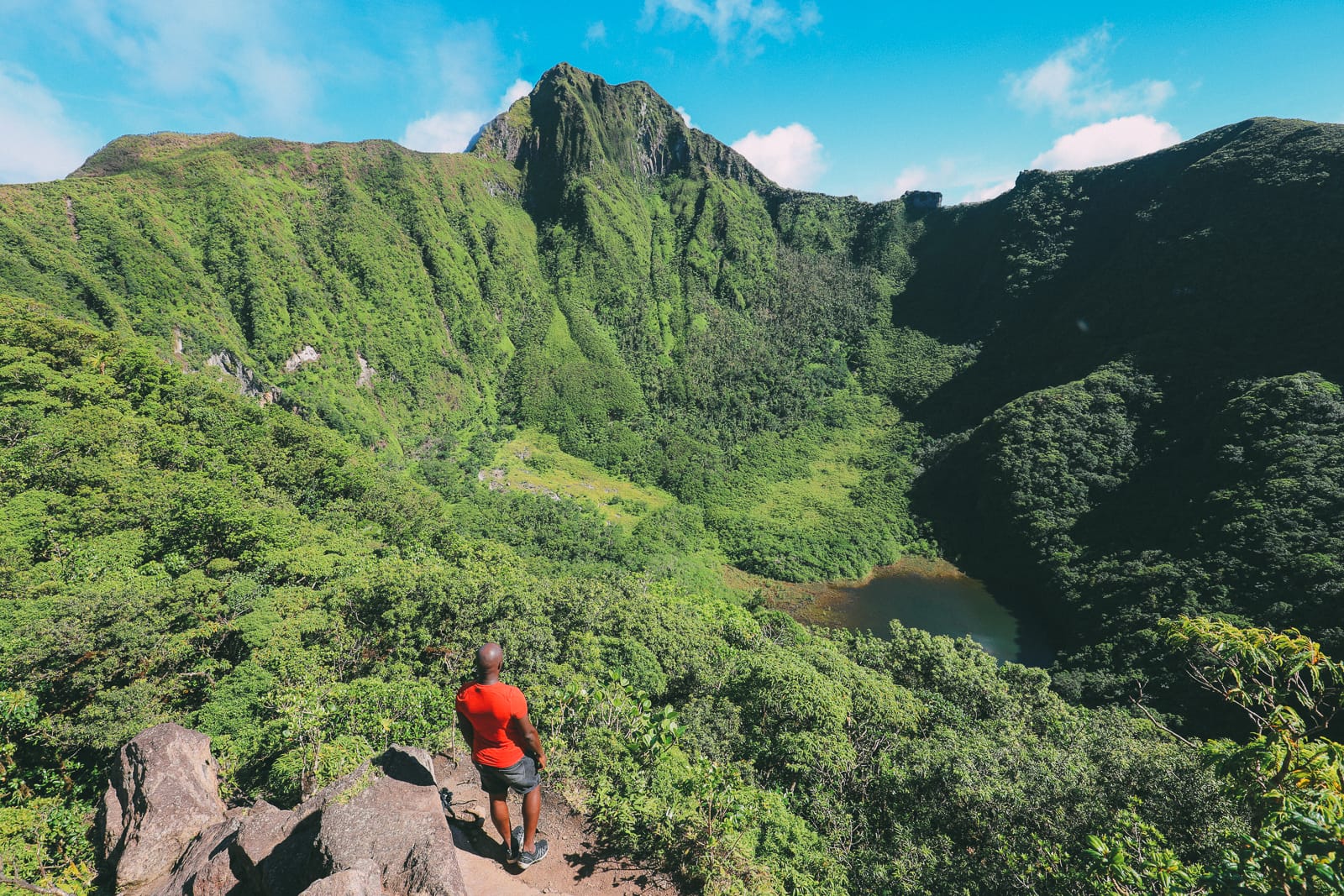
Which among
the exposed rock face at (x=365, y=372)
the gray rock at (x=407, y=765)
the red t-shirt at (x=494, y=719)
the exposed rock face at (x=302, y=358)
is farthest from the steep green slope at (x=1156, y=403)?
the exposed rock face at (x=302, y=358)

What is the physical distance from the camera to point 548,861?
8.39 meters

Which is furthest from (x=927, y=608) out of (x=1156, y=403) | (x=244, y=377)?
(x=244, y=377)

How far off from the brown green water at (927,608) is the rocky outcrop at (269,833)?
197 feet

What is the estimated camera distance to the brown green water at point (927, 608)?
59.5 metres

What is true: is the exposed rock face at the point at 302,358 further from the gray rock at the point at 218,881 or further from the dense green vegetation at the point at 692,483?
the gray rock at the point at 218,881

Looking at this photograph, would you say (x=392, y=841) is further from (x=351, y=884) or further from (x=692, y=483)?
(x=692, y=483)

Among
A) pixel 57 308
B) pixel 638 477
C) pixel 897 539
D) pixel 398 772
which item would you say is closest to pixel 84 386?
pixel 57 308

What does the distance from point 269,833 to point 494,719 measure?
171 inches

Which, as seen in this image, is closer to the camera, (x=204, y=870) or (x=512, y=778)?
(x=512, y=778)

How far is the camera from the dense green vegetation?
12.7 meters

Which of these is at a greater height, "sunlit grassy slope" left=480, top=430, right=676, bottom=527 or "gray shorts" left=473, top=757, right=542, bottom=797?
"gray shorts" left=473, top=757, right=542, bottom=797

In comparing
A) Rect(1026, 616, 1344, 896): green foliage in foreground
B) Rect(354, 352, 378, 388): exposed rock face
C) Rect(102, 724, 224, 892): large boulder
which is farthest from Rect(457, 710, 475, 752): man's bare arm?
Rect(354, 352, 378, 388): exposed rock face

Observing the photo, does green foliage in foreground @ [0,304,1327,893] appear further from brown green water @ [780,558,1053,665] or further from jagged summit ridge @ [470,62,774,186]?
jagged summit ridge @ [470,62,774,186]

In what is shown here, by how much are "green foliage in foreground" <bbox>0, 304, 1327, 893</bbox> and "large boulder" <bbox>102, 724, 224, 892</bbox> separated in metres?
0.78
